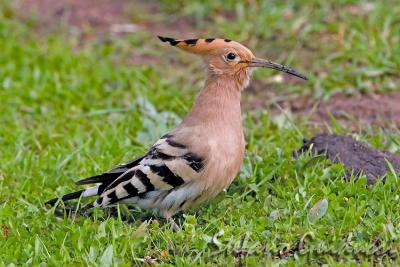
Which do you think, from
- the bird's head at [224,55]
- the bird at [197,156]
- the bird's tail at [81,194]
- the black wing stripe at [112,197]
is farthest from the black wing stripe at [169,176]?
the bird's head at [224,55]

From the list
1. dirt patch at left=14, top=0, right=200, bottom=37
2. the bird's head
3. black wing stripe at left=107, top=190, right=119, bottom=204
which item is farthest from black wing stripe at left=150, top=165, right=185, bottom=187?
dirt patch at left=14, top=0, right=200, bottom=37

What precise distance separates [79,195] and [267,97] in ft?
7.00

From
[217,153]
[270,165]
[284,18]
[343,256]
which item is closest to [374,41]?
[284,18]

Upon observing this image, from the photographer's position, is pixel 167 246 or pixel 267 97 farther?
pixel 267 97

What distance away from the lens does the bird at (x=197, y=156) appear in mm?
4262

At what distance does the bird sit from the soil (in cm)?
56

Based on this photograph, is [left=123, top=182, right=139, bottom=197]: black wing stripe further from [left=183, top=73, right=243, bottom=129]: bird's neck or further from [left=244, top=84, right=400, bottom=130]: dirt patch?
[left=244, top=84, right=400, bottom=130]: dirt patch

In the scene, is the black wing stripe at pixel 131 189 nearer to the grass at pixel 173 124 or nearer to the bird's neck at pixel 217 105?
the grass at pixel 173 124

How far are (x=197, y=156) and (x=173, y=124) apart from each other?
1.44 m

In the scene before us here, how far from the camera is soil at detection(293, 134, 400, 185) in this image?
4.56 m

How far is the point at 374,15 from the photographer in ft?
22.1

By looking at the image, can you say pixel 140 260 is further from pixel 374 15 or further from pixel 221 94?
pixel 374 15

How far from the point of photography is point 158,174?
14.1 ft

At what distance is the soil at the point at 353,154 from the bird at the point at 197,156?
556 millimetres
